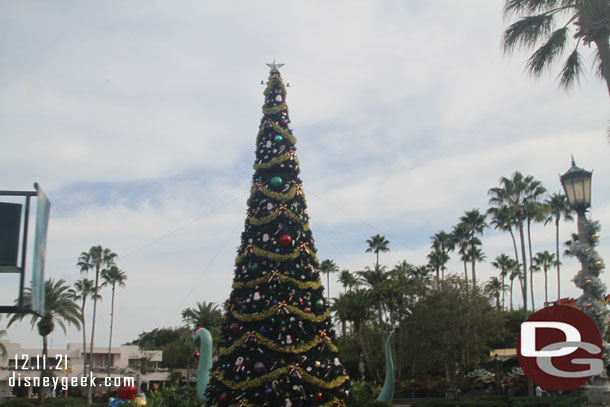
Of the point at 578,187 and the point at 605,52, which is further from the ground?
the point at 605,52

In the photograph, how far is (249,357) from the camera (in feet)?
43.7

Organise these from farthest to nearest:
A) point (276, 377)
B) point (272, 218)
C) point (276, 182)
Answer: point (276, 182) → point (272, 218) → point (276, 377)

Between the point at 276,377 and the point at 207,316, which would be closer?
the point at 276,377

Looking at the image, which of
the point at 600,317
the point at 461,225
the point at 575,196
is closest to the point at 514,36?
the point at 575,196

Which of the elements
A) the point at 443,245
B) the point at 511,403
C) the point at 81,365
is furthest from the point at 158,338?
the point at 511,403

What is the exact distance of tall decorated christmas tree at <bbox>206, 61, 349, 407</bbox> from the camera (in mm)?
13023

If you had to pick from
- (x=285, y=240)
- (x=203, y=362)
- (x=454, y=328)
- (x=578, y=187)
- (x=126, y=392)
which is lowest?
(x=126, y=392)

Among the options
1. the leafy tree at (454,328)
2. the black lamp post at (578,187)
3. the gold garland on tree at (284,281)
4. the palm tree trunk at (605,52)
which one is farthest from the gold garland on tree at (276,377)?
the leafy tree at (454,328)

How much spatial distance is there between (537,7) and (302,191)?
→ 7.38 m

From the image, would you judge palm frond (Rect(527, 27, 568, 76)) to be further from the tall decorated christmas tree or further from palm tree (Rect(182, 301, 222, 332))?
palm tree (Rect(182, 301, 222, 332))

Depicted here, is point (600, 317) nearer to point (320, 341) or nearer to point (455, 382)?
point (320, 341)

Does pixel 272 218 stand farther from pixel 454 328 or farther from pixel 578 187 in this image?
pixel 454 328

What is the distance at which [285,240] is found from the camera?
14.1 metres

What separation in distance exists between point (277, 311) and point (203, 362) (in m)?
4.95
